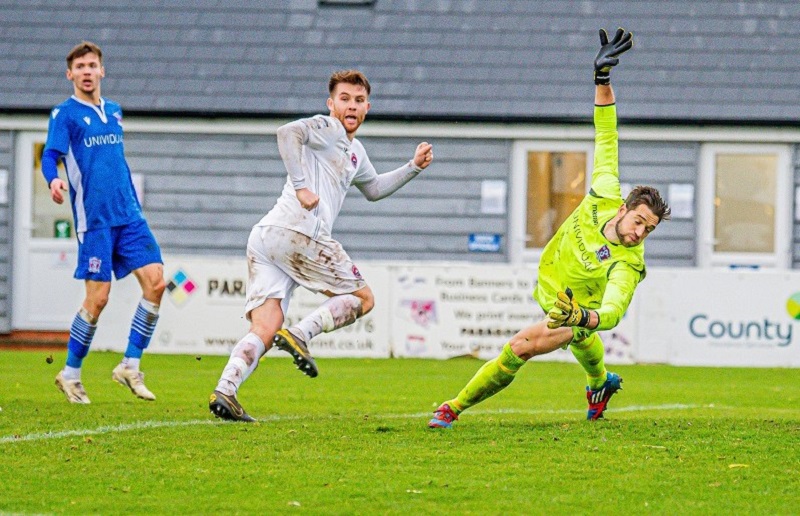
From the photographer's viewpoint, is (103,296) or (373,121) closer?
(103,296)

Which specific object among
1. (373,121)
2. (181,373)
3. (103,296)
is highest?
(373,121)

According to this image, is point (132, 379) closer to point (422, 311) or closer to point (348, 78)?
point (348, 78)

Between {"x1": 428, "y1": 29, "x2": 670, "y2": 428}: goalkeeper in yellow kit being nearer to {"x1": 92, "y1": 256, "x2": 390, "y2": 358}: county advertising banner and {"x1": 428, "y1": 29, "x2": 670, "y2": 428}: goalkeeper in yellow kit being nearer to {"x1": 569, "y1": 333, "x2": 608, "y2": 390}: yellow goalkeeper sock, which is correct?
{"x1": 569, "y1": 333, "x2": 608, "y2": 390}: yellow goalkeeper sock

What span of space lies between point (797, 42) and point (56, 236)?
10753 mm

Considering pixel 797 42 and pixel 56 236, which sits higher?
pixel 797 42

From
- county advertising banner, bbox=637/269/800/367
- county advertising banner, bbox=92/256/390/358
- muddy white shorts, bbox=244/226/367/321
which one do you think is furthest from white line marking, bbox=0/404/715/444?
county advertising banner, bbox=92/256/390/358

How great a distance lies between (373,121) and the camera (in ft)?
67.3

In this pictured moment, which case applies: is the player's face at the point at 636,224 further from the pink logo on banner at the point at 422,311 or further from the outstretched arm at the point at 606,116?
the pink logo on banner at the point at 422,311

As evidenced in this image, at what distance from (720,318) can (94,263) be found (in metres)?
9.03

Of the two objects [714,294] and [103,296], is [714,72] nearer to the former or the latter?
[714,294]

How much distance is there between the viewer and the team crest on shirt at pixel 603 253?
8.48 metres

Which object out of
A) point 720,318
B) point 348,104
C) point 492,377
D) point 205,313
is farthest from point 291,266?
point 720,318

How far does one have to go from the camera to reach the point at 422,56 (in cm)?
2108

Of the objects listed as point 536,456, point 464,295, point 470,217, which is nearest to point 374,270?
point 464,295
